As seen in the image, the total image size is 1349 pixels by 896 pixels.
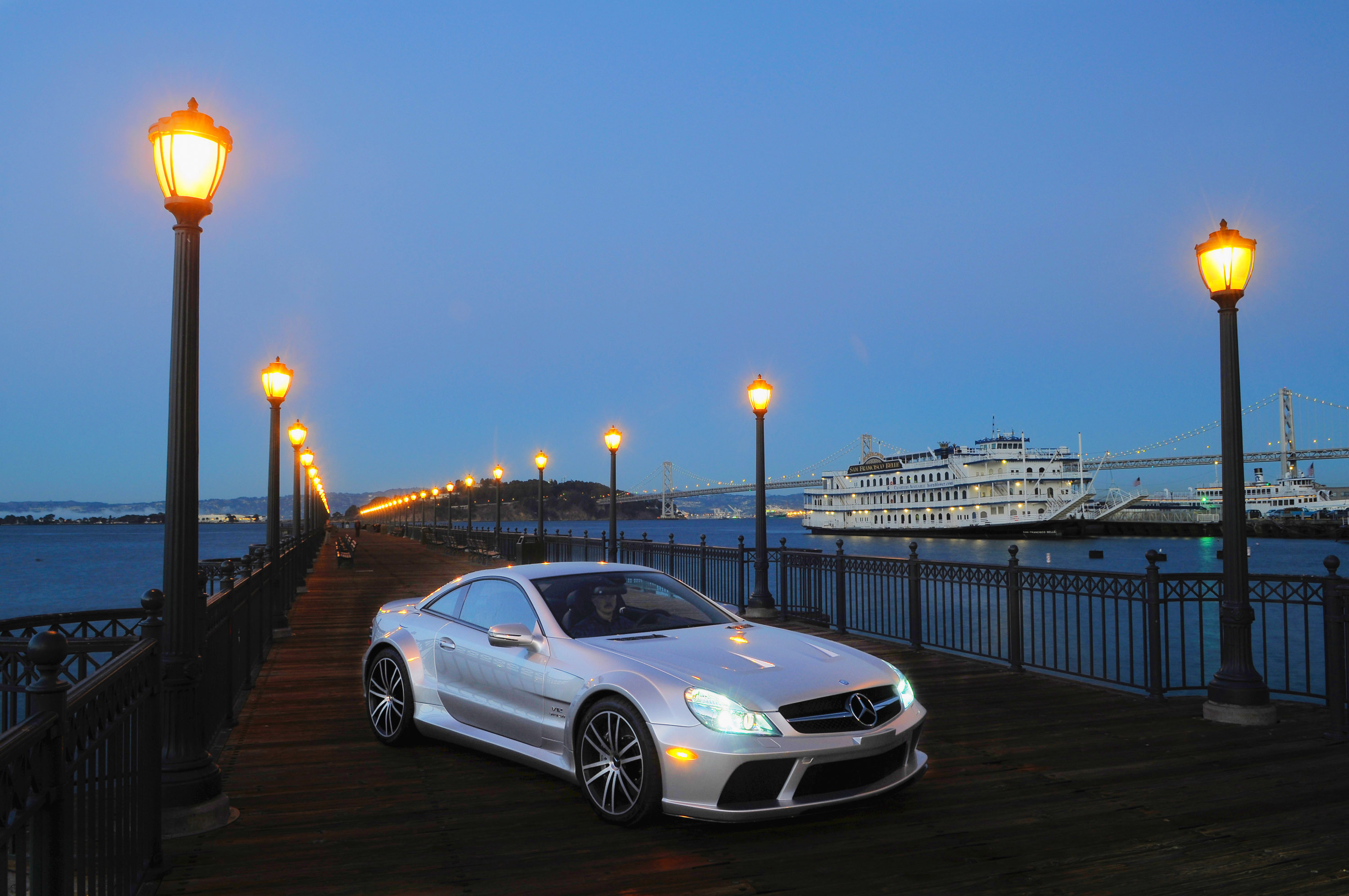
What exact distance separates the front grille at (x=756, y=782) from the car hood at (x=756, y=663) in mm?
276

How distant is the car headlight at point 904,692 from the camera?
17.9 ft

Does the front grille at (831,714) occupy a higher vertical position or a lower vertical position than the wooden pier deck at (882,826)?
higher

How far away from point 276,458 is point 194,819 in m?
11.2

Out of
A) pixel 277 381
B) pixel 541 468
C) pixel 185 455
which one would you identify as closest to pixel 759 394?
pixel 277 381

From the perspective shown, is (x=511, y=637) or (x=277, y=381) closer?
(x=511, y=637)

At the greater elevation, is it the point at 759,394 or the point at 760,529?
the point at 759,394

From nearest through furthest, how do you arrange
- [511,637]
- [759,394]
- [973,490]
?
[511,637], [759,394], [973,490]

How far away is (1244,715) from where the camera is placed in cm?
771

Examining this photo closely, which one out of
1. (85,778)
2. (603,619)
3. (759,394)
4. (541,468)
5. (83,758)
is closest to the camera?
(83,758)

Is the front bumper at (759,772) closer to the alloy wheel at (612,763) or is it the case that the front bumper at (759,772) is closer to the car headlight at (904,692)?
the alloy wheel at (612,763)

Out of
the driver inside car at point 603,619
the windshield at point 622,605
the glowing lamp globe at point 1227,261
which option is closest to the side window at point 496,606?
the windshield at point 622,605

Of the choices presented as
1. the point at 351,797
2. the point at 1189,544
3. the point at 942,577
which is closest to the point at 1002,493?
the point at 1189,544

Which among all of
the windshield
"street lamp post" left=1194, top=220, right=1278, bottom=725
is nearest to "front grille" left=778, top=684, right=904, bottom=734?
the windshield

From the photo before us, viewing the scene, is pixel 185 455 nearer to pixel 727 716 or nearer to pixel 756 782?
pixel 727 716
